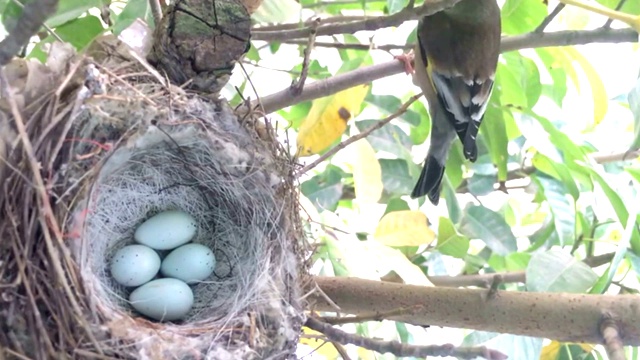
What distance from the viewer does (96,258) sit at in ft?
4.68

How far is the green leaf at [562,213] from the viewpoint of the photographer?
1929mm

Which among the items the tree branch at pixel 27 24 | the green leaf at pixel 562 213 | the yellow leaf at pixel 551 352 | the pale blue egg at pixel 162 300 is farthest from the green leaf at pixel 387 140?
the tree branch at pixel 27 24

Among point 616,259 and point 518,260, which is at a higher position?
point 518,260

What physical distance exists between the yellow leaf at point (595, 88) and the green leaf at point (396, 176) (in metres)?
0.57

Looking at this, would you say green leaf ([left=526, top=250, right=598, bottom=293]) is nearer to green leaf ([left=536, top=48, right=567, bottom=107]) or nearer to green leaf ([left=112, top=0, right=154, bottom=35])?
green leaf ([left=536, top=48, right=567, bottom=107])

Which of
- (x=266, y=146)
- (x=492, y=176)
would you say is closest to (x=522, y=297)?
(x=266, y=146)

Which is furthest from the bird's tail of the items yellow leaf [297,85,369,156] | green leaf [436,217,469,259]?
yellow leaf [297,85,369,156]

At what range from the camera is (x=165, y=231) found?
5.06 feet

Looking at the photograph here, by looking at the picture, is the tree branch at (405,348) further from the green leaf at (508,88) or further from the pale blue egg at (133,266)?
the green leaf at (508,88)

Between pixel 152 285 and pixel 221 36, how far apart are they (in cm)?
46

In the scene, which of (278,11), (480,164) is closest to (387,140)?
(480,164)

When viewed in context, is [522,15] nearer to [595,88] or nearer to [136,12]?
[595,88]

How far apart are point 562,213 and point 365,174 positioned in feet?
1.65

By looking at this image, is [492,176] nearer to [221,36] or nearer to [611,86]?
[611,86]
